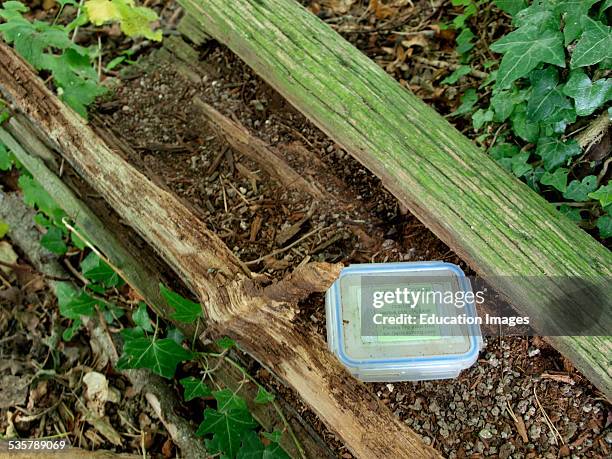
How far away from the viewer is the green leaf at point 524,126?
7.02 ft

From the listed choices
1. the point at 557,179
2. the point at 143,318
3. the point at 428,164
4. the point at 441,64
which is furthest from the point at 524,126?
the point at 143,318

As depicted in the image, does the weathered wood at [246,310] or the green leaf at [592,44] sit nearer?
the weathered wood at [246,310]

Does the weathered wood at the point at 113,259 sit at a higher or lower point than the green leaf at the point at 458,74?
lower

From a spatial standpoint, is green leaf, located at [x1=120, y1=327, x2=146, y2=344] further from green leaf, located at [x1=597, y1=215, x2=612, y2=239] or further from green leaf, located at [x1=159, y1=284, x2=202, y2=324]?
green leaf, located at [x1=597, y1=215, x2=612, y2=239]

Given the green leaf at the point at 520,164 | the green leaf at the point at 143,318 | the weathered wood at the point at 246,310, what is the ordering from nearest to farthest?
the weathered wood at the point at 246,310 → the green leaf at the point at 520,164 → the green leaf at the point at 143,318

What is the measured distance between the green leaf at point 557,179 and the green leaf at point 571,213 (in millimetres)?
64

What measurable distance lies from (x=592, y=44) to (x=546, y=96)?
0.23 m

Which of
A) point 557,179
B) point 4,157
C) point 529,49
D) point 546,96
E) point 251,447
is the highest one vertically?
point 529,49

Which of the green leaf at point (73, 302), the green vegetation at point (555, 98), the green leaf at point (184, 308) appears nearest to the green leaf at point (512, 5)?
the green vegetation at point (555, 98)

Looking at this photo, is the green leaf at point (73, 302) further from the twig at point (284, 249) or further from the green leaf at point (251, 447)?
the green leaf at point (251, 447)

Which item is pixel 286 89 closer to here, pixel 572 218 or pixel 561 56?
pixel 561 56

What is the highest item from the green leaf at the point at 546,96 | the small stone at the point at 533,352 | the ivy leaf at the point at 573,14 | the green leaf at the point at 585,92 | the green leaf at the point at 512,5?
the ivy leaf at the point at 573,14

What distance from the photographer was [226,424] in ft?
6.41

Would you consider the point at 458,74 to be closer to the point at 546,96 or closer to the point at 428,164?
the point at 546,96
